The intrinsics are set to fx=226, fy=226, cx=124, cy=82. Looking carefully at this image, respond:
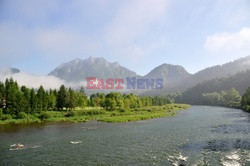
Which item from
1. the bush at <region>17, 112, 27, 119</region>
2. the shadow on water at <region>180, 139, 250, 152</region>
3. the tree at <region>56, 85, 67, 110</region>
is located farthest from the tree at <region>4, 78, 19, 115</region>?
the shadow on water at <region>180, 139, 250, 152</region>

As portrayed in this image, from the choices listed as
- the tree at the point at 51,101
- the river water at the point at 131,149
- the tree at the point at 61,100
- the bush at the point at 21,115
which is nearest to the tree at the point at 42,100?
the tree at the point at 51,101

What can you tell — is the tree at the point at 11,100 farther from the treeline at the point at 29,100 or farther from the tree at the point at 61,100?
the tree at the point at 61,100

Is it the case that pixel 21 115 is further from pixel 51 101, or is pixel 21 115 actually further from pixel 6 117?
pixel 51 101

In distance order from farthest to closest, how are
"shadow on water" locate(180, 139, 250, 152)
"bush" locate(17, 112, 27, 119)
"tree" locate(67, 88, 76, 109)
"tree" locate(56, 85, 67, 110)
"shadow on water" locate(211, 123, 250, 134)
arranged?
"tree" locate(67, 88, 76, 109) < "tree" locate(56, 85, 67, 110) < "bush" locate(17, 112, 27, 119) < "shadow on water" locate(211, 123, 250, 134) < "shadow on water" locate(180, 139, 250, 152)

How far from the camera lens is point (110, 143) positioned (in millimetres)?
51469

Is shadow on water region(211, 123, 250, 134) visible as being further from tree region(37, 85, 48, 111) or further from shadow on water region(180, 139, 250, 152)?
tree region(37, 85, 48, 111)

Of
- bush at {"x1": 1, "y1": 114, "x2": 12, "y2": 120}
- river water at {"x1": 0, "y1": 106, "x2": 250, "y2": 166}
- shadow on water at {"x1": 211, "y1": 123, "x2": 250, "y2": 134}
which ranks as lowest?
river water at {"x1": 0, "y1": 106, "x2": 250, "y2": 166}

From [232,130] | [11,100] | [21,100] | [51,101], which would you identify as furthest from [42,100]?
[232,130]

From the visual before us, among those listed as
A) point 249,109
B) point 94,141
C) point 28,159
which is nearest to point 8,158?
point 28,159

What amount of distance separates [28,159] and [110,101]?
357ft

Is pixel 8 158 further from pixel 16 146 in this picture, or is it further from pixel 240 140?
pixel 240 140

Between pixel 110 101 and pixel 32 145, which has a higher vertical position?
pixel 110 101

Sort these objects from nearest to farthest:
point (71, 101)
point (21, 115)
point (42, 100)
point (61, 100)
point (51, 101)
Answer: point (21, 115), point (42, 100), point (51, 101), point (61, 100), point (71, 101)

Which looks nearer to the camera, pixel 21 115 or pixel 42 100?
pixel 21 115
